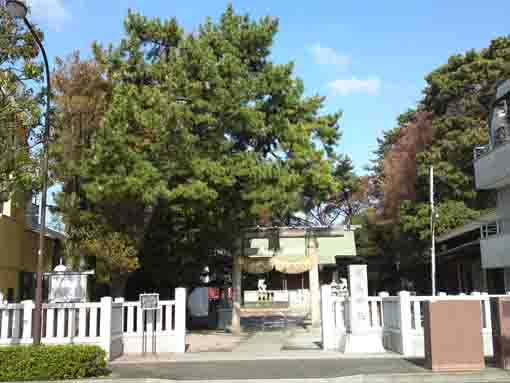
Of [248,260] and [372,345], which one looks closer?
[372,345]

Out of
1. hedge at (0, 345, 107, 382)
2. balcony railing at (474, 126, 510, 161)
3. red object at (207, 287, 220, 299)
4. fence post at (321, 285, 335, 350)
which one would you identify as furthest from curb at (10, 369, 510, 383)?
red object at (207, 287, 220, 299)

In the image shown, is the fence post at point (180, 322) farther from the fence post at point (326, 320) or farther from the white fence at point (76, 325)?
the fence post at point (326, 320)

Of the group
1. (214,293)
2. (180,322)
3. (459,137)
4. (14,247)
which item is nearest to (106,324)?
(180,322)

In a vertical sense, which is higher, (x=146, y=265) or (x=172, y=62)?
(x=172, y=62)

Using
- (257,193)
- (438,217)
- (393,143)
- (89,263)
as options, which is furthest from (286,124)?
(393,143)

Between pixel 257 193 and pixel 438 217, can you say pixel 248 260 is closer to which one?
pixel 257 193

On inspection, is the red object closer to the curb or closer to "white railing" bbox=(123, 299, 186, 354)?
"white railing" bbox=(123, 299, 186, 354)

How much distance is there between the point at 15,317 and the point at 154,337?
12.7 feet

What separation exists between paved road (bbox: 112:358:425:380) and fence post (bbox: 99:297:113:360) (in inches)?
38.5

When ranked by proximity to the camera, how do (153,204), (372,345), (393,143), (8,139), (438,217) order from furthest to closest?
(393,143)
(438,217)
(153,204)
(372,345)
(8,139)

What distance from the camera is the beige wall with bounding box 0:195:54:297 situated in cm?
2050

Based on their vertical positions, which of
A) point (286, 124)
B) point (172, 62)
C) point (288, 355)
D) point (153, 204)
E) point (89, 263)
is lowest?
point (288, 355)

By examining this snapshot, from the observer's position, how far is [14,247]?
21.6m

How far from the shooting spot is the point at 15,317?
1447 centimetres
